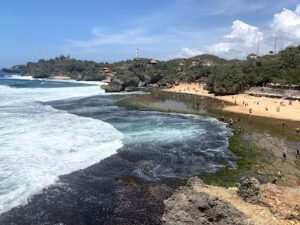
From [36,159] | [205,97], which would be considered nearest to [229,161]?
[36,159]

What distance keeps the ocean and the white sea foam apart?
1.9 inches

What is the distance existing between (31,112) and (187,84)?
70.5 metres

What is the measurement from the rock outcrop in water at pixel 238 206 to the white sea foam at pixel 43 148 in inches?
395

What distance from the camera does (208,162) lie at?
32125 millimetres

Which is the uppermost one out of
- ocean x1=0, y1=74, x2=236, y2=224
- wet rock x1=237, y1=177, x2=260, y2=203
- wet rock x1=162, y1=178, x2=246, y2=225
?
wet rock x1=237, y1=177, x2=260, y2=203

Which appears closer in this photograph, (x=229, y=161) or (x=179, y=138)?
(x=229, y=161)

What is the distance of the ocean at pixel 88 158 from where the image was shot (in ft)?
73.7

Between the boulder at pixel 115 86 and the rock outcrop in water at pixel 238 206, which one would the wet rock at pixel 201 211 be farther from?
the boulder at pixel 115 86

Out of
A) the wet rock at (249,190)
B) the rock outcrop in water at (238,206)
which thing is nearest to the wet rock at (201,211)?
the rock outcrop in water at (238,206)

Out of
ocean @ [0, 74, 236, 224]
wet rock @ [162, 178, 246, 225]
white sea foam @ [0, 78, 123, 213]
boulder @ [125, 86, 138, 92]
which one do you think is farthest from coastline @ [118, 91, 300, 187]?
boulder @ [125, 86, 138, 92]

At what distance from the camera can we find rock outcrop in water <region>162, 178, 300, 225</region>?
1731cm

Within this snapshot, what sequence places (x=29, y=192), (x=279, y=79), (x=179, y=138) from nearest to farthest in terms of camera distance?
(x=29, y=192) → (x=179, y=138) → (x=279, y=79)

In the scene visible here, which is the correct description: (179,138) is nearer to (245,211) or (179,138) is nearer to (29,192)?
(29,192)

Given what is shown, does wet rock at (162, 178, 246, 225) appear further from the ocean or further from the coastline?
the coastline
